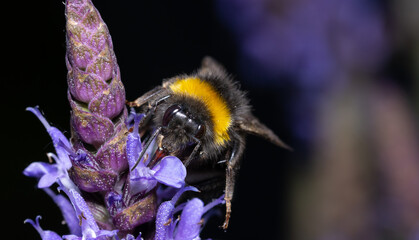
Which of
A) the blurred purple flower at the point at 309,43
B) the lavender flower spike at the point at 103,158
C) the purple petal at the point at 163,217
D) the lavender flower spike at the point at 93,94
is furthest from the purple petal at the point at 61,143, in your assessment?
the blurred purple flower at the point at 309,43

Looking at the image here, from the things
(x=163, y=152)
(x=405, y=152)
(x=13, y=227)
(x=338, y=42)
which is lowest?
(x=13, y=227)

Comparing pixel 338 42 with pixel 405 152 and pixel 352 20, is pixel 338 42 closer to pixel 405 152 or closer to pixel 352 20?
pixel 352 20

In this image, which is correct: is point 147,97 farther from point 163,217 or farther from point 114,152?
point 163,217

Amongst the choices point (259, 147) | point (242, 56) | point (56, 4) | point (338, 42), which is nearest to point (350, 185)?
point (338, 42)

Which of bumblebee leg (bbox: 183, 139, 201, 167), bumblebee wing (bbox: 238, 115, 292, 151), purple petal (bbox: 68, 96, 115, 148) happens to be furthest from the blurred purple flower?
purple petal (bbox: 68, 96, 115, 148)

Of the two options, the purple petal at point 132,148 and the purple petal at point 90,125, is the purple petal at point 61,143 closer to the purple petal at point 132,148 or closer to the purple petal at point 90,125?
the purple petal at point 90,125

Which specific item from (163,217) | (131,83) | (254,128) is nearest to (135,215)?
(163,217)

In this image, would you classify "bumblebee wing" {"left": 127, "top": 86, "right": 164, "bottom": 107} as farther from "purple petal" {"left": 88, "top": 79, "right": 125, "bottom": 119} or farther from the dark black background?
the dark black background
